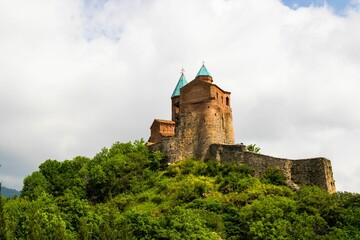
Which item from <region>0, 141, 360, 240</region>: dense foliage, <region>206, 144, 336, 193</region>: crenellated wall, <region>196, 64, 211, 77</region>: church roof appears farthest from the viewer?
<region>196, 64, 211, 77</region>: church roof

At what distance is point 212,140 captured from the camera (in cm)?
5381

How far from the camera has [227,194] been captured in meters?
46.2

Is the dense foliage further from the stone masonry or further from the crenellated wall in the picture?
the stone masonry

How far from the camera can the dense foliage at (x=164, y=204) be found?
35688 millimetres

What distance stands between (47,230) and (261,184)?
20856 millimetres

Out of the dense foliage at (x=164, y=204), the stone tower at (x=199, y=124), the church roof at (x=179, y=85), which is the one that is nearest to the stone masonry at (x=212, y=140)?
the stone tower at (x=199, y=124)

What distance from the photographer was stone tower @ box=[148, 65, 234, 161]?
2138 inches

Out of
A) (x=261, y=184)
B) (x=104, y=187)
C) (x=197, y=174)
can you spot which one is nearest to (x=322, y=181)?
(x=261, y=184)

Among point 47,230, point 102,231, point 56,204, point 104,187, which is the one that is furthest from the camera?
point 104,187

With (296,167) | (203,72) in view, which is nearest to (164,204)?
(296,167)

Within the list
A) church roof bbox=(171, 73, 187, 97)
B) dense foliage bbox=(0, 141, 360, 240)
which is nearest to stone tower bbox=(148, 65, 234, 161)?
dense foliage bbox=(0, 141, 360, 240)

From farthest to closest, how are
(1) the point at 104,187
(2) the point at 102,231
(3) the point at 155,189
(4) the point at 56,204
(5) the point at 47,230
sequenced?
(1) the point at 104,187, (3) the point at 155,189, (4) the point at 56,204, (5) the point at 47,230, (2) the point at 102,231

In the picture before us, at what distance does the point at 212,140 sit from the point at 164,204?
36.6 feet

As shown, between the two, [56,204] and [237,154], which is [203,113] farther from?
[56,204]
